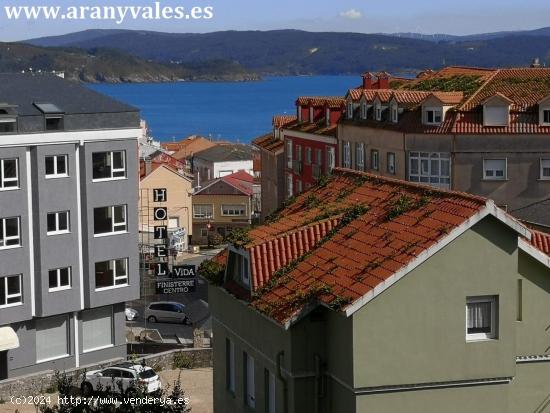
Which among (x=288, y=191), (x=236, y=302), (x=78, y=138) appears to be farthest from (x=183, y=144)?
(x=236, y=302)

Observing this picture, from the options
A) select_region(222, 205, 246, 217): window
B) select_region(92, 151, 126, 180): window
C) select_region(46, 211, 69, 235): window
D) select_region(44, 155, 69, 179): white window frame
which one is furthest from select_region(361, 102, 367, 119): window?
select_region(222, 205, 246, 217): window

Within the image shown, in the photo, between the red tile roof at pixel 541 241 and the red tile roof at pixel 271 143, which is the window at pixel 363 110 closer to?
the red tile roof at pixel 271 143

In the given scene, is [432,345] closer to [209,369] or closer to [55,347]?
[209,369]

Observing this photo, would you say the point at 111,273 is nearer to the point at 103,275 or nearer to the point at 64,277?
the point at 103,275

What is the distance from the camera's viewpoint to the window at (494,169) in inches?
1837

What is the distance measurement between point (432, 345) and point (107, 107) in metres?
26.1

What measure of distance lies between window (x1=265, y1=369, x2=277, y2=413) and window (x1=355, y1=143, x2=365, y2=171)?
3697 cm

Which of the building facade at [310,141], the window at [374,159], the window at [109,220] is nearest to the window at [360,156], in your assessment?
the window at [374,159]

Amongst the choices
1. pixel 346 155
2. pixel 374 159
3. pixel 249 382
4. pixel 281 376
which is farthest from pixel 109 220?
pixel 281 376

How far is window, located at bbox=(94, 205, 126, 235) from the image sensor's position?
38438 mm

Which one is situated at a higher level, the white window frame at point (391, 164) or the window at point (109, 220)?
the white window frame at point (391, 164)

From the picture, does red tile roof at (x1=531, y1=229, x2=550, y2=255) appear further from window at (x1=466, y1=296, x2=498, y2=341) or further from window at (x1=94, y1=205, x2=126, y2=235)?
window at (x1=94, y1=205, x2=126, y2=235)

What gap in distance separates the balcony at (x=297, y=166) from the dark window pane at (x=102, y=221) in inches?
964

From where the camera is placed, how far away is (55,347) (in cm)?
3759
